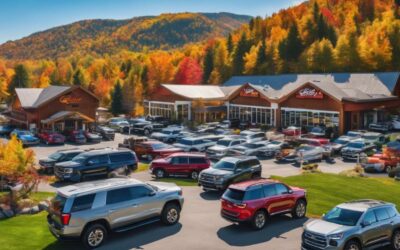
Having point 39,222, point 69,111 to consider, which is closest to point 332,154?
point 39,222

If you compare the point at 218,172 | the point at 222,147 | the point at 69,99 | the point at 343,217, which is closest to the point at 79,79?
the point at 69,99

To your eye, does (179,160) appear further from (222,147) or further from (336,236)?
(336,236)

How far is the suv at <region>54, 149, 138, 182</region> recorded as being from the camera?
2652cm

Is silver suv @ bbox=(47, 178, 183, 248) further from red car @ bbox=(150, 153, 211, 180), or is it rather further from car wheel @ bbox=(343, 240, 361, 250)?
red car @ bbox=(150, 153, 211, 180)

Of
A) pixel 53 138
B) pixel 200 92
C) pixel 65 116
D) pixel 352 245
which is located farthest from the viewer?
pixel 200 92

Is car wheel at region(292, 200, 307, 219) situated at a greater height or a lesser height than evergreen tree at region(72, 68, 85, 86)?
lesser

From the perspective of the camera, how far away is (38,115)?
182 ft

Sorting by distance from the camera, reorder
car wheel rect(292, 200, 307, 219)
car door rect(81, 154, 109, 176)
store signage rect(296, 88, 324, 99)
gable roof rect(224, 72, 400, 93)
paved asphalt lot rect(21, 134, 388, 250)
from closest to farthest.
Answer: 1. paved asphalt lot rect(21, 134, 388, 250)
2. car wheel rect(292, 200, 307, 219)
3. car door rect(81, 154, 109, 176)
4. store signage rect(296, 88, 324, 99)
5. gable roof rect(224, 72, 400, 93)

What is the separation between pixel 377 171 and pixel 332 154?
7480 mm

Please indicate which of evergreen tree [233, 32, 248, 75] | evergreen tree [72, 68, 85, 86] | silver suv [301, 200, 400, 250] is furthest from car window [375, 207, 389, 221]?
evergreen tree [72, 68, 85, 86]

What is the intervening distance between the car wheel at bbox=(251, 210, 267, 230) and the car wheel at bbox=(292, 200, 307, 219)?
1.77 meters

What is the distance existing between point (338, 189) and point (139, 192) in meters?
12.8

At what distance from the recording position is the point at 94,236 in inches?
602

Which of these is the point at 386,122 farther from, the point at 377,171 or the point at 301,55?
the point at 301,55
